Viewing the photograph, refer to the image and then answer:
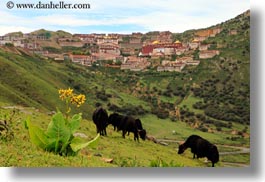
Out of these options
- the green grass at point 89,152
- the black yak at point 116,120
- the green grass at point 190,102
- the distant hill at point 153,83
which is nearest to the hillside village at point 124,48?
the distant hill at point 153,83

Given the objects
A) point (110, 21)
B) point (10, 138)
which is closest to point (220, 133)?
point (110, 21)

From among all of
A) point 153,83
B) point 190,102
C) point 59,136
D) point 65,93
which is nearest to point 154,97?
point 153,83

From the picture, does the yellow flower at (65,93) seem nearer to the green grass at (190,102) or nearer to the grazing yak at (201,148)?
the green grass at (190,102)

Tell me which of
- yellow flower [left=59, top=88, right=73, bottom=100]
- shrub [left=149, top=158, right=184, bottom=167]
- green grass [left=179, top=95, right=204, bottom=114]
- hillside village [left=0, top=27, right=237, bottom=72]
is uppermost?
hillside village [left=0, top=27, right=237, bottom=72]

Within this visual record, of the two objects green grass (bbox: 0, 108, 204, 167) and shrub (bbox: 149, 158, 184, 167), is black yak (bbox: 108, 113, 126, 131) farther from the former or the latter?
shrub (bbox: 149, 158, 184, 167)

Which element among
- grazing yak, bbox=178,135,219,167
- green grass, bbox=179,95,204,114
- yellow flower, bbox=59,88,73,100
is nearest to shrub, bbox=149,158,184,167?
grazing yak, bbox=178,135,219,167

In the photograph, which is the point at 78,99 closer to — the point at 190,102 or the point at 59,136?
the point at 59,136
